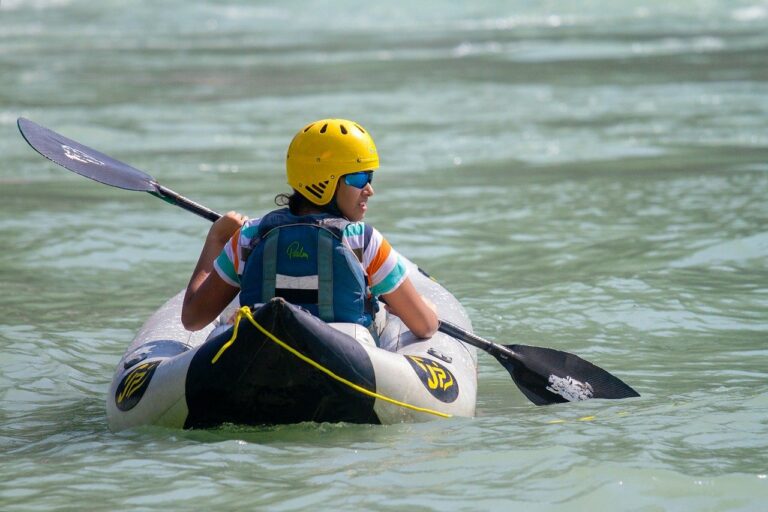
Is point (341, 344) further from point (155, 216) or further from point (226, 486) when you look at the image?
point (155, 216)

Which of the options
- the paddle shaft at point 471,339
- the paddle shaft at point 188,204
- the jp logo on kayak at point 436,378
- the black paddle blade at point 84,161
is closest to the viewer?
the jp logo on kayak at point 436,378

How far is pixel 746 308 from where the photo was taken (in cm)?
676

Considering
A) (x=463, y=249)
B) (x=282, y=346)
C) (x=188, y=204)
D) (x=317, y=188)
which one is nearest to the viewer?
(x=282, y=346)

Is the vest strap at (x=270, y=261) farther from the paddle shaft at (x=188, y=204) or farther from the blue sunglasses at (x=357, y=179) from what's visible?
the paddle shaft at (x=188, y=204)

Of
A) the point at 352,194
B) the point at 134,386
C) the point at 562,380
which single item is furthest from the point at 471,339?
the point at 134,386

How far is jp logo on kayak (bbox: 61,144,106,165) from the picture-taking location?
588cm

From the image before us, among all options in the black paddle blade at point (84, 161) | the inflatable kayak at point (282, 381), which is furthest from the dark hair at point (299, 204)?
the black paddle blade at point (84, 161)

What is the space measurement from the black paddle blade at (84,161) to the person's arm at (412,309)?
152 cm

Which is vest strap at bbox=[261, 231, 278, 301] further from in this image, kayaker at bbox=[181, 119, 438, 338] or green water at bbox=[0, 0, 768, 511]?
green water at bbox=[0, 0, 768, 511]

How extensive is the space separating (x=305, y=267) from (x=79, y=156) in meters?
1.91

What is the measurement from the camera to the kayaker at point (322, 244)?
441 cm

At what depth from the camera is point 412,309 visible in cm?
478

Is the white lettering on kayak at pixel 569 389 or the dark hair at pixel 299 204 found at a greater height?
the dark hair at pixel 299 204

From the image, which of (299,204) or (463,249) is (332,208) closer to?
(299,204)
